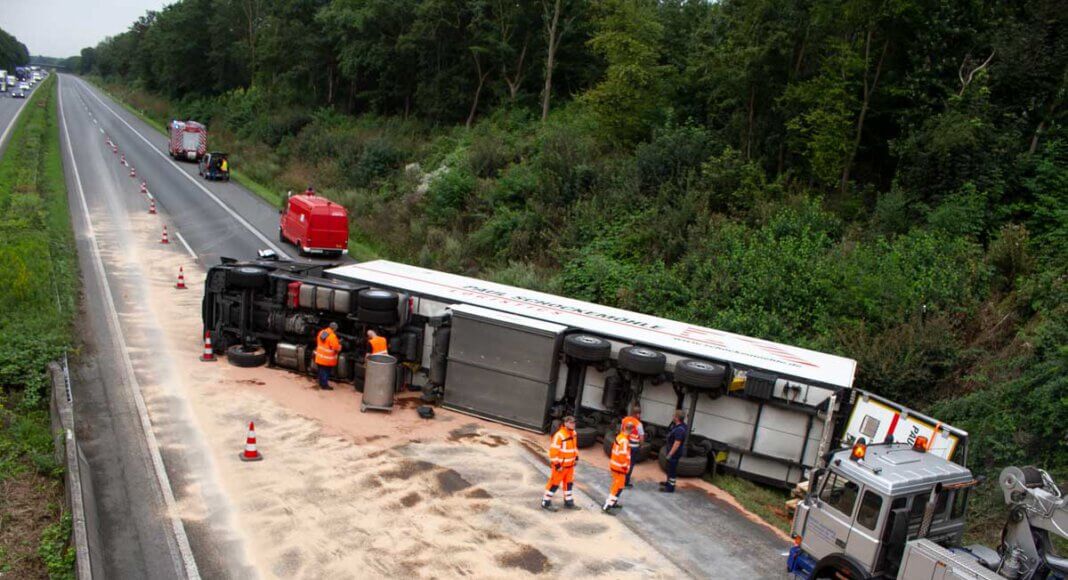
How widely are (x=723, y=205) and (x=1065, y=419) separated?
41.4 ft

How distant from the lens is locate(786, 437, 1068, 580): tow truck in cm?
812

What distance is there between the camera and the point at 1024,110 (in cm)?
2012

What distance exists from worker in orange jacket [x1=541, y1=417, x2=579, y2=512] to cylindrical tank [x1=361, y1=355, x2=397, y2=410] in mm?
4559

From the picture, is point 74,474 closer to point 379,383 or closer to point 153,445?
point 153,445

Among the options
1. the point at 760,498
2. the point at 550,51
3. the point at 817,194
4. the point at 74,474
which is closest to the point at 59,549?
the point at 74,474

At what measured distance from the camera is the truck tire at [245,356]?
52.5 feet

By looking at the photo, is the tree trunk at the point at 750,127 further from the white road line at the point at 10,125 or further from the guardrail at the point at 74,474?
the white road line at the point at 10,125

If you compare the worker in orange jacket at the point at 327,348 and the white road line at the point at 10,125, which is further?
the white road line at the point at 10,125

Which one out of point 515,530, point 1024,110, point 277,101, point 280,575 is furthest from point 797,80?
point 277,101

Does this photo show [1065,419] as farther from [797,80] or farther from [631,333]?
[797,80]

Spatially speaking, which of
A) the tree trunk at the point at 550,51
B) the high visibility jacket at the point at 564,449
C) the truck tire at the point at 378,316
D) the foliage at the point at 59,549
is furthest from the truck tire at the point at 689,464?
the tree trunk at the point at 550,51

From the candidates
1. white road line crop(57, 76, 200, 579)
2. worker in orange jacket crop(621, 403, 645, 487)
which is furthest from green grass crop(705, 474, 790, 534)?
white road line crop(57, 76, 200, 579)

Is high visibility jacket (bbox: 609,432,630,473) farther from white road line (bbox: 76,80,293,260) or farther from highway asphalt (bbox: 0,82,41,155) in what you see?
highway asphalt (bbox: 0,82,41,155)

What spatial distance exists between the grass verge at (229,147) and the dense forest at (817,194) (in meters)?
1.20
